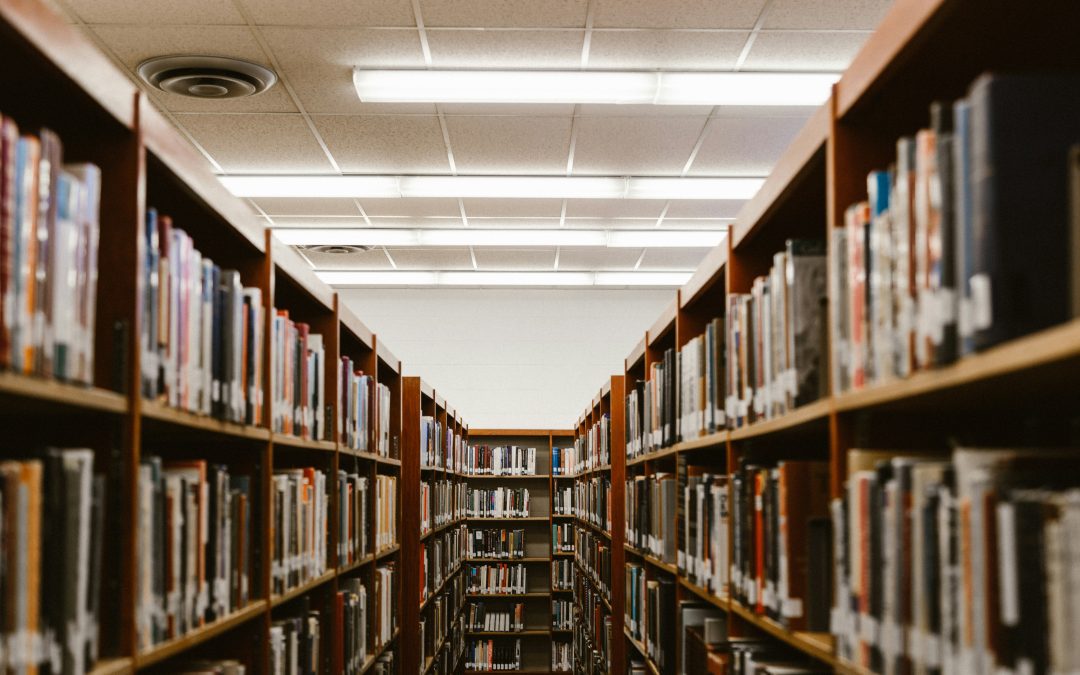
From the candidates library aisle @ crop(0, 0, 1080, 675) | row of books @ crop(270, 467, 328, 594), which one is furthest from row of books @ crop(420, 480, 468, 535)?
row of books @ crop(270, 467, 328, 594)

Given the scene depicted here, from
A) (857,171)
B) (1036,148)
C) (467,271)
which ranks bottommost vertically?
(1036,148)

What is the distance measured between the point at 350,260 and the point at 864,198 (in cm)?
769

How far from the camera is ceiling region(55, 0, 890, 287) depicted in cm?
429

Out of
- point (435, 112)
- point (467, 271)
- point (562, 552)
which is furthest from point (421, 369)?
point (435, 112)

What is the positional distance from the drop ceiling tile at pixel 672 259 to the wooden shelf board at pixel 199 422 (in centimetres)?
643

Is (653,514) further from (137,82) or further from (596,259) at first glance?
(596,259)

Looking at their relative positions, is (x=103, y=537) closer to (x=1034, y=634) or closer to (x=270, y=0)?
(x=1034, y=634)

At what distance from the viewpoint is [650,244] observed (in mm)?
8281

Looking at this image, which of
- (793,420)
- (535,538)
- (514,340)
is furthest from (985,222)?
(514,340)

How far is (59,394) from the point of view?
1331 mm

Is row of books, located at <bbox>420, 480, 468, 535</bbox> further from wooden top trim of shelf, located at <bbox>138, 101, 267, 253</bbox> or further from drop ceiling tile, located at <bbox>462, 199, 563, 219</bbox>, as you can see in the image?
wooden top trim of shelf, located at <bbox>138, 101, 267, 253</bbox>

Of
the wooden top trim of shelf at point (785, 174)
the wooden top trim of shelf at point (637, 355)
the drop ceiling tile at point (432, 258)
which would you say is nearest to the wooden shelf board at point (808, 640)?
the wooden top trim of shelf at point (785, 174)

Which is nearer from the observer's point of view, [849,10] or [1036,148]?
[1036,148]

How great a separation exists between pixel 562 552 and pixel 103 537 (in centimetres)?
801
